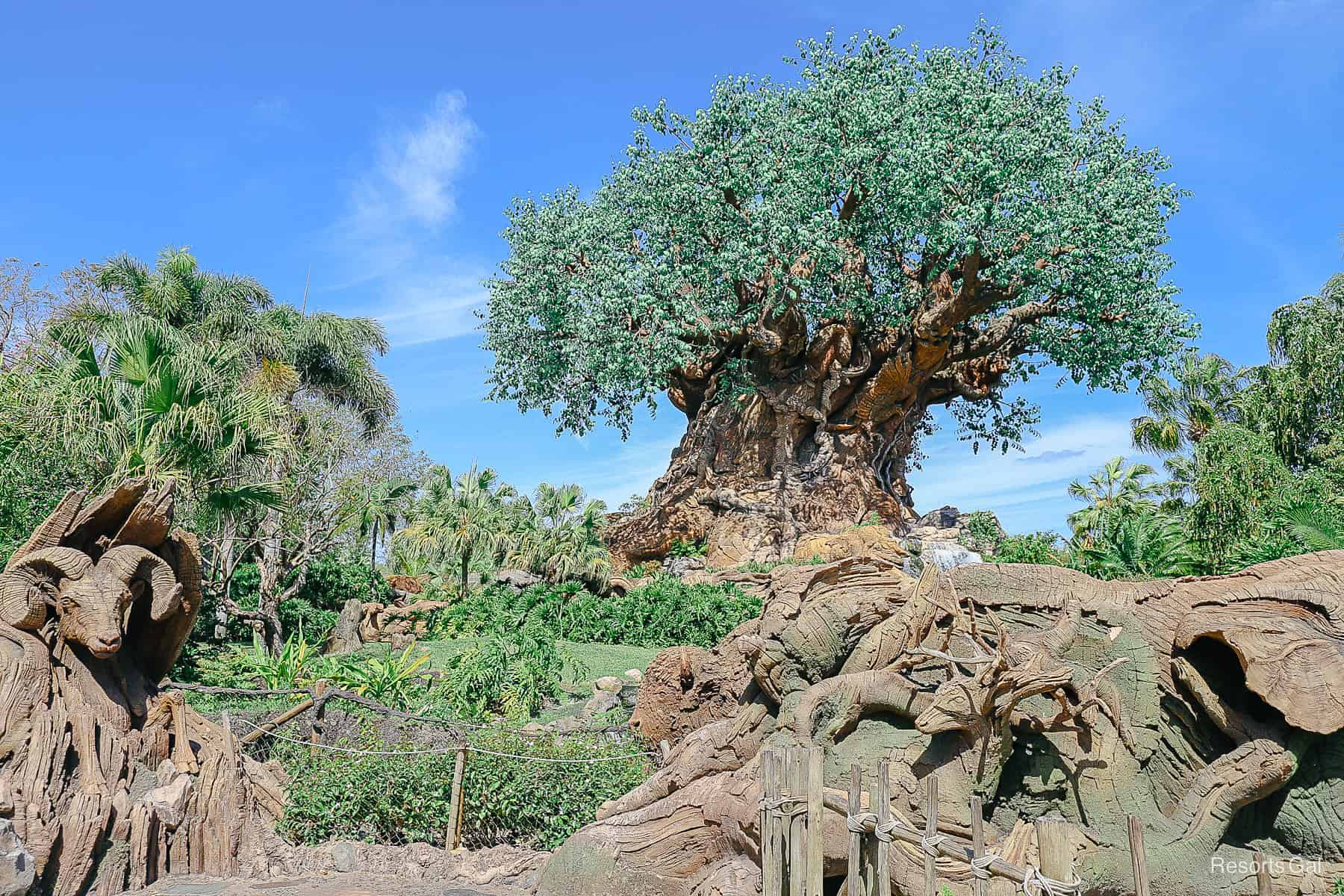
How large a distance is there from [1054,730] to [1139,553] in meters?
8.75

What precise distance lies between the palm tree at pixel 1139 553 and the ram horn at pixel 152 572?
1070cm

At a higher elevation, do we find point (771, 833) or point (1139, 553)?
point (1139, 553)

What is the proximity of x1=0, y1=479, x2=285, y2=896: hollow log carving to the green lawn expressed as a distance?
5485 mm

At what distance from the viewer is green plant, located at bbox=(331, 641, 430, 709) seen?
388 inches

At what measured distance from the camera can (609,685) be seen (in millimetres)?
11766

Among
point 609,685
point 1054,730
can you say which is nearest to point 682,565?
point 609,685

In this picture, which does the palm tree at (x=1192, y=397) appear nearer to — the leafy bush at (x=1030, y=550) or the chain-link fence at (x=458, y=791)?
the leafy bush at (x=1030, y=550)

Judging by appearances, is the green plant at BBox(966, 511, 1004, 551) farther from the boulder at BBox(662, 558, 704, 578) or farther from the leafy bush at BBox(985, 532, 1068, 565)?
the boulder at BBox(662, 558, 704, 578)

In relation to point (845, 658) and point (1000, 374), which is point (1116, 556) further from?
point (1000, 374)

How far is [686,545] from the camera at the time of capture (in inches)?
835

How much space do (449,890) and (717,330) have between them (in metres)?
13.8

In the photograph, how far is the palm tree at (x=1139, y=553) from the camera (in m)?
12.7

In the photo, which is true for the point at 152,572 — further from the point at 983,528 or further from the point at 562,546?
the point at 983,528

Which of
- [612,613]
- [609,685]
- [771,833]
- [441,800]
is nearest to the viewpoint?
[771,833]
